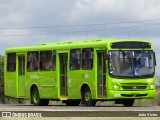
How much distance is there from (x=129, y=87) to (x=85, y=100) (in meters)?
2.26

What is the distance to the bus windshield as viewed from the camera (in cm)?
3112

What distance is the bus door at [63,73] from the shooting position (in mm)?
33719

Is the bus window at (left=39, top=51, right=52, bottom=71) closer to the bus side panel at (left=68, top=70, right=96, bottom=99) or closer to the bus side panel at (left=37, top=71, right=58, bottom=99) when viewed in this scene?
the bus side panel at (left=37, top=71, right=58, bottom=99)

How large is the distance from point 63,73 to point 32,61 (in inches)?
90.2

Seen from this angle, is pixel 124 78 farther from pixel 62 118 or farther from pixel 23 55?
pixel 62 118

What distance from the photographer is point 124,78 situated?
31172 mm

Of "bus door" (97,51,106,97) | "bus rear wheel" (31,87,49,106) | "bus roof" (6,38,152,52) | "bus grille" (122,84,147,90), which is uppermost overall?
"bus roof" (6,38,152,52)

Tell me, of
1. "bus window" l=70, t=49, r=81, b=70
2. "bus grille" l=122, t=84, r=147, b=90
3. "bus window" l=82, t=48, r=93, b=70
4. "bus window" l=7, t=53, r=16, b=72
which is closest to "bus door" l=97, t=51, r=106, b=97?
"bus window" l=82, t=48, r=93, b=70

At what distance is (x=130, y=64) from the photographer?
1232 inches

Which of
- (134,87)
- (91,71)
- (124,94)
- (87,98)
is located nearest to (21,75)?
(87,98)

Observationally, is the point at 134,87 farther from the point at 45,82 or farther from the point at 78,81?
the point at 45,82

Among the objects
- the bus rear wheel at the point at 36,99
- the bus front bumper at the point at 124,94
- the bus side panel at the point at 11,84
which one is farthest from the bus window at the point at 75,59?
the bus side panel at the point at 11,84

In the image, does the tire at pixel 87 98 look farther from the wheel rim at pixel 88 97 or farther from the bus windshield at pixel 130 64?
the bus windshield at pixel 130 64

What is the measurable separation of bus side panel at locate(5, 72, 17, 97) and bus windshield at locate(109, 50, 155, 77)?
7.69 metres
